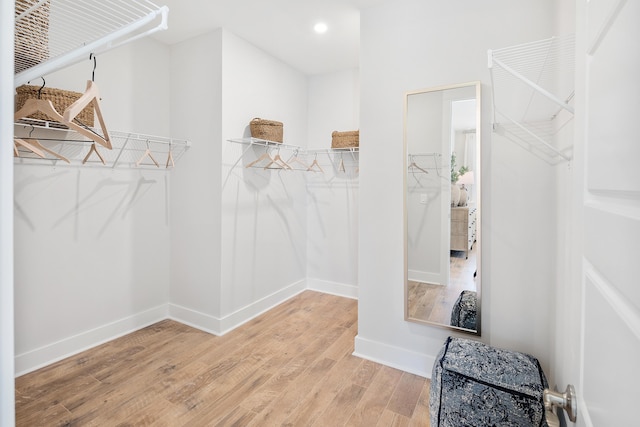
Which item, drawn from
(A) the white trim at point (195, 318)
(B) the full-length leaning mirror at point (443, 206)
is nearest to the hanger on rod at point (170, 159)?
(A) the white trim at point (195, 318)

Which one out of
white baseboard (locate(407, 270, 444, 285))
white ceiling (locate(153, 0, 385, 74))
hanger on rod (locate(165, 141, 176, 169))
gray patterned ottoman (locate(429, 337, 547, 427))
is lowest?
gray patterned ottoman (locate(429, 337, 547, 427))

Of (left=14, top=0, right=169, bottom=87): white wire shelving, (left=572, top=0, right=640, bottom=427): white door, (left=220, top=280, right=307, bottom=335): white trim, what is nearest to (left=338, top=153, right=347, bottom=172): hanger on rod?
(left=220, top=280, right=307, bottom=335): white trim

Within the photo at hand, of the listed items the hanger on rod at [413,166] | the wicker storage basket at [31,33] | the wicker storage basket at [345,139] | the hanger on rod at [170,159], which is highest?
the wicker storage basket at [345,139]

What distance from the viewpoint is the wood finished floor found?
5.88 ft

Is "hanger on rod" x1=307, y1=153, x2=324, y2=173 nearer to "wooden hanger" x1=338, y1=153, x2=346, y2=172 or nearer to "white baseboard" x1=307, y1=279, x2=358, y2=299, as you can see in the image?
"wooden hanger" x1=338, y1=153, x2=346, y2=172

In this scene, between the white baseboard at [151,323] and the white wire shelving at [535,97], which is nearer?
the white wire shelving at [535,97]

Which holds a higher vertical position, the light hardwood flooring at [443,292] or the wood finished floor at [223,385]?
the light hardwood flooring at [443,292]

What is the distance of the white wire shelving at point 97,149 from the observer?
7.09 feet

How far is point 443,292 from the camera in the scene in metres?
2.13

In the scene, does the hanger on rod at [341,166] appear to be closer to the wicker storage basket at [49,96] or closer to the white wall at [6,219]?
the wicker storage basket at [49,96]

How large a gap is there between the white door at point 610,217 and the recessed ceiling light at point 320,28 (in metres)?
2.41

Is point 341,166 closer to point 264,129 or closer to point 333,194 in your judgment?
point 333,194

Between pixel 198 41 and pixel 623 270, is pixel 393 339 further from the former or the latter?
pixel 198 41

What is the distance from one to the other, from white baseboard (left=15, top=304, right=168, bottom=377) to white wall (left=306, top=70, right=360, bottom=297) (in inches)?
71.7
